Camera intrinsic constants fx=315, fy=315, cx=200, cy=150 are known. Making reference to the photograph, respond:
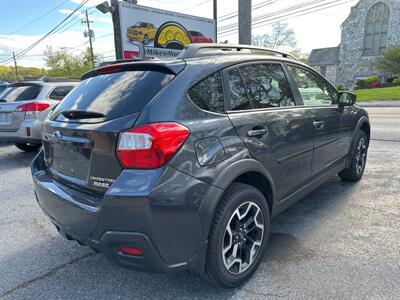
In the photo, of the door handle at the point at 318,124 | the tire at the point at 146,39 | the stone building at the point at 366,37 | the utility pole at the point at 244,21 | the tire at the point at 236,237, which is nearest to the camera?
the tire at the point at 236,237

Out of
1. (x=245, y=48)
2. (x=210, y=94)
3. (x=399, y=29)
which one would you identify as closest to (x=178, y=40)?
(x=245, y=48)

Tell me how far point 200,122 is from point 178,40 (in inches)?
448

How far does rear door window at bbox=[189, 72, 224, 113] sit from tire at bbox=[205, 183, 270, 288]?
0.60 meters

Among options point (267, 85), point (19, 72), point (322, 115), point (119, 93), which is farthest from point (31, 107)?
point (19, 72)

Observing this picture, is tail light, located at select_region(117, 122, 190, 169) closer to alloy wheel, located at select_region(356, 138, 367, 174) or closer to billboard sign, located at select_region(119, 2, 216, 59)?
alloy wheel, located at select_region(356, 138, 367, 174)

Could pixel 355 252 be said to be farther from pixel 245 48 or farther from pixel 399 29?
pixel 399 29

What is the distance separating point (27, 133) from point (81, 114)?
4.76m

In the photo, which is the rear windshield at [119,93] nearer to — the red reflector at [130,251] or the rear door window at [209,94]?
the rear door window at [209,94]

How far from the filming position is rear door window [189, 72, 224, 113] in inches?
85.6

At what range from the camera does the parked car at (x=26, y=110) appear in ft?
20.9

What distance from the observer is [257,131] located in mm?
2475

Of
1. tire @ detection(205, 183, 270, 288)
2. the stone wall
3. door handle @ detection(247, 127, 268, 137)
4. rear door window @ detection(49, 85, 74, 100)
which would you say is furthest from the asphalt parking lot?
the stone wall

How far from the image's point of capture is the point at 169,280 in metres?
2.53

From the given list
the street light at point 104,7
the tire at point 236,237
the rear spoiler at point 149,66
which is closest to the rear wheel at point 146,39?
the street light at point 104,7
